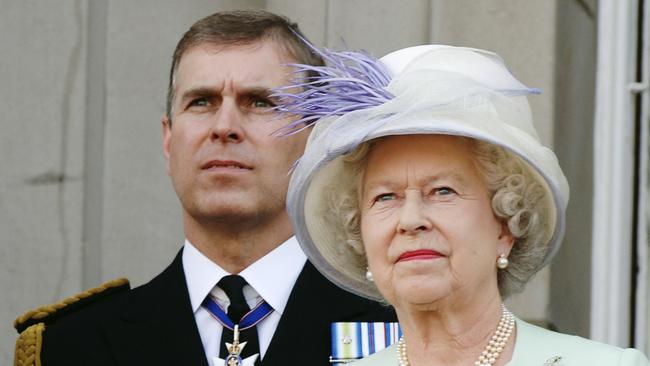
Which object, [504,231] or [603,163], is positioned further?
[603,163]

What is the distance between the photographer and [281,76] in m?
4.96

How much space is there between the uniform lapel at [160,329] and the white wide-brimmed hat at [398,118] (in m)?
0.60

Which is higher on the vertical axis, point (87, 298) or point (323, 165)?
point (323, 165)

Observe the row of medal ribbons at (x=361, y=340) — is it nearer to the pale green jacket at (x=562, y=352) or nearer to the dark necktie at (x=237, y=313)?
the dark necktie at (x=237, y=313)

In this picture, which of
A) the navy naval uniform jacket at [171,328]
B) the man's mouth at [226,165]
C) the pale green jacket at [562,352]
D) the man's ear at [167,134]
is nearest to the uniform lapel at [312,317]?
the navy naval uniform jacket at [171,328]

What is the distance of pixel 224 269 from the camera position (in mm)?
4906

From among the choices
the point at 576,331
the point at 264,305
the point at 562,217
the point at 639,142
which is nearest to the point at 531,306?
the point at 576,331

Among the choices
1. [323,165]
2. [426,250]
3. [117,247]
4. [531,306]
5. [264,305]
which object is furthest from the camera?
[117,247]

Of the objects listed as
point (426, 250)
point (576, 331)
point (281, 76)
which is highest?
point (281, 76)

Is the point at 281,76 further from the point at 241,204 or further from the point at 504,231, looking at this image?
the point at 504,231

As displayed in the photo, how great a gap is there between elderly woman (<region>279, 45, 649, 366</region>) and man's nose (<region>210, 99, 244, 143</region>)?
0.77 metres

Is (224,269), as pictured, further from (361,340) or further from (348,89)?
(348,89)

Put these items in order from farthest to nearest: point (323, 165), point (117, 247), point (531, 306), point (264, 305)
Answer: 1. point (117, 247)
2. point (531, 306)
3. point (264, 305)
4. point (323, 165)

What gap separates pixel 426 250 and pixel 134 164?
244cm
